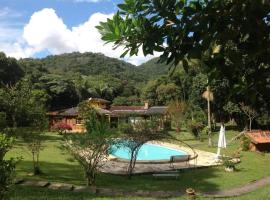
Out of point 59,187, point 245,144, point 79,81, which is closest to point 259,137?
point 245,144

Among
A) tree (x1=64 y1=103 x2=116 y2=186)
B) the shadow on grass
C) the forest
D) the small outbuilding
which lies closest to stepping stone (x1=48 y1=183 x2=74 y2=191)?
the shadow on grass

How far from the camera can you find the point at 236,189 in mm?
15102

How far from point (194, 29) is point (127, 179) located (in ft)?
51.5

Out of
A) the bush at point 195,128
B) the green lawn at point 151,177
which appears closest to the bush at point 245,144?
the green lawn at point 151,177

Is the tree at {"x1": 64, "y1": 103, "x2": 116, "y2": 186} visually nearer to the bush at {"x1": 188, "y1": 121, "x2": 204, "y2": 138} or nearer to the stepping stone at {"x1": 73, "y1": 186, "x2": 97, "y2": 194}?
the stepping stone at {"x1": 73, "y1": 186, "x2": 97, "y2": 194}

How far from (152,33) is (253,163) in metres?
20.0

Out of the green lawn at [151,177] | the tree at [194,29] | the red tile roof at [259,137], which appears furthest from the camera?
the red tile roof at [259,137]

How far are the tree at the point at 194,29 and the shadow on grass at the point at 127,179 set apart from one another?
11.7 m

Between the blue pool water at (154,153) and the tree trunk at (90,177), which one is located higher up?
the tree trunk at (90,177)

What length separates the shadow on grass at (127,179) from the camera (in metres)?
15.3

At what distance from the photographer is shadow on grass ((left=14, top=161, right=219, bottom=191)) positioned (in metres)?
15.3

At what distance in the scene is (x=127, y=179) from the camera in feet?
58.4

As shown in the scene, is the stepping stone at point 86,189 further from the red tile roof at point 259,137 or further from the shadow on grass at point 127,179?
the red tile roof at point 259,137

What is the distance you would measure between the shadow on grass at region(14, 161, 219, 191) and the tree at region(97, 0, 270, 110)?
11.7 m
